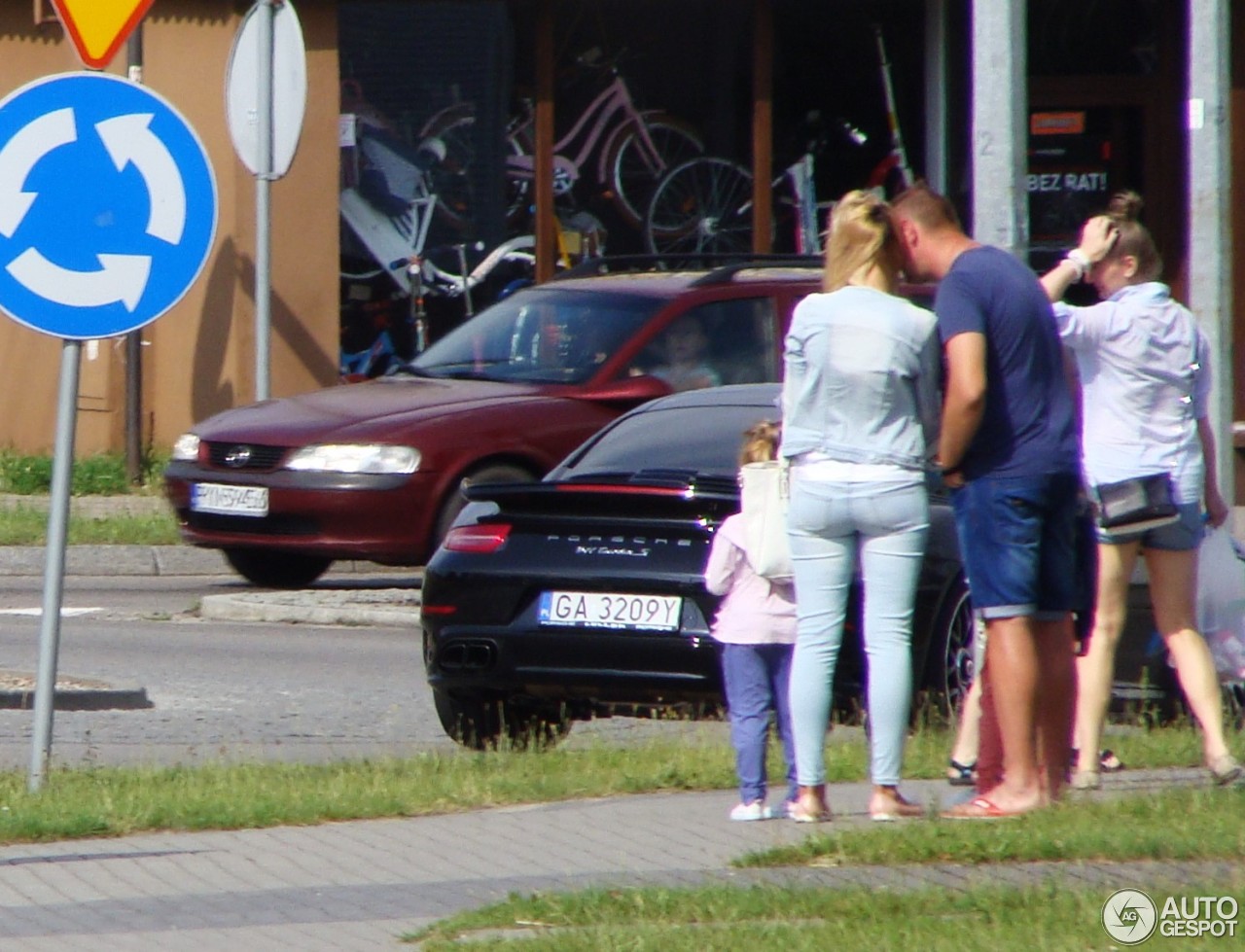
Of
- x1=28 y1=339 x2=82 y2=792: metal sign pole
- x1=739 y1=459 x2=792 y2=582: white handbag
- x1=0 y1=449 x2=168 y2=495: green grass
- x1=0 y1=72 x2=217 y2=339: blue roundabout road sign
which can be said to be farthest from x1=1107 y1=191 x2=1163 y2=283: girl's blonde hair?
x1=0 y1=449 x2=168 y2=495: green grass

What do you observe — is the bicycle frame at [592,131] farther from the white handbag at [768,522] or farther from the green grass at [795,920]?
the green grass at [795,920]

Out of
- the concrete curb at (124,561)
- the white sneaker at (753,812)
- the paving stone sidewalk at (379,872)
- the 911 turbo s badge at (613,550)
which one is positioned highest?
the 911 turbo s badge at (613,550)

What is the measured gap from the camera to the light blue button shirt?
712cm

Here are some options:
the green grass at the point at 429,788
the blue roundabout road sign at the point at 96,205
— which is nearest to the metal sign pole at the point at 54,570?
the green grass at the point at 429,788

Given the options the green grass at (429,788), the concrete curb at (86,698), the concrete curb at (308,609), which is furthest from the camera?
the concrete curb at (308,609)

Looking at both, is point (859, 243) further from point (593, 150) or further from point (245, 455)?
point (593, 150)

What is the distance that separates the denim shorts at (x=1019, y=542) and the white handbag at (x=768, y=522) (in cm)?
49

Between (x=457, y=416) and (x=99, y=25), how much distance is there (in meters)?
4.86

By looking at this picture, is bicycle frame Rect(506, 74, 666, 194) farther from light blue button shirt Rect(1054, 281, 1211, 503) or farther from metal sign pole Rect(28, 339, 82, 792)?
light blue button shirt Rect(1054, 281, 1211, 503)

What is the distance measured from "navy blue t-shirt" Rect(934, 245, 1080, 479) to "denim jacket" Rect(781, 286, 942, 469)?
0.12 m

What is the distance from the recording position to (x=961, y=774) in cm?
724

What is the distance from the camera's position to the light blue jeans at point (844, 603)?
6.36 m

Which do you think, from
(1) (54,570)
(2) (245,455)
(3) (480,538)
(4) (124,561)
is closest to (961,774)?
(3) (480,538)

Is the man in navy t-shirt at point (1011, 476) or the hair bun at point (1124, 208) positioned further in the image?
the hair bun at point (1124, 208)
